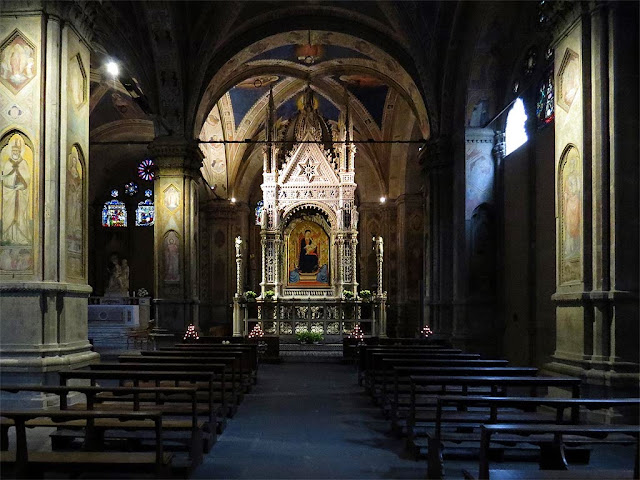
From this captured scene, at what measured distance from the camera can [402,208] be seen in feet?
91.7

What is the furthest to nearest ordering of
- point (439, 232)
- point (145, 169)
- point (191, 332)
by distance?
1. point (145, 169)
2. point (439, 232)
3. point (191, 332)

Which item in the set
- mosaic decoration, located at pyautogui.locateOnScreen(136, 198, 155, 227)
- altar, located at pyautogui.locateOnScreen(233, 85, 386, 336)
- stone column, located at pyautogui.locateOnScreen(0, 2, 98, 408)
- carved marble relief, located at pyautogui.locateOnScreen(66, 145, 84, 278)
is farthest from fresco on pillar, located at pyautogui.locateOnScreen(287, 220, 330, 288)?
stone column, located at pyautogui.locateOnScreen(0, 2, 98, 408)

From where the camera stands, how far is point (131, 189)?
32750 mm

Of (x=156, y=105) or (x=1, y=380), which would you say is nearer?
(x=1, y=380)

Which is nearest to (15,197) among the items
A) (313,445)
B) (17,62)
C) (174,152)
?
(17,62)

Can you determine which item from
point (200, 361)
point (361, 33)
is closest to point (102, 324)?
point (361, 33)

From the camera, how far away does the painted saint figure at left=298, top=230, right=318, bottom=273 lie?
26641 mm

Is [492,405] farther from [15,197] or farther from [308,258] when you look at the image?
[308,258]

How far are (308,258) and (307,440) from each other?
19291mm

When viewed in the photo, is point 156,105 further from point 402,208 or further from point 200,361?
point 402,208

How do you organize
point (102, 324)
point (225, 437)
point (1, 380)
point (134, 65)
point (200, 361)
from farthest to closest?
point (102, 324) < point (134, 65) < point (200, 361) < point (1, 380) < point (225, 437)

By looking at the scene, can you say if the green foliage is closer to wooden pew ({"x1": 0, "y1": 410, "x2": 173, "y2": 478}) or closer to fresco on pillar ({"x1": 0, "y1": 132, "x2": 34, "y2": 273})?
fresco on pillar ({"x1": 0, "y1": 132, "x2": 34, "y2": 273})

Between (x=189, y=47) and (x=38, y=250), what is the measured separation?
11.0 meters

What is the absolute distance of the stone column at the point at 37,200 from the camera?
8.42 metres
